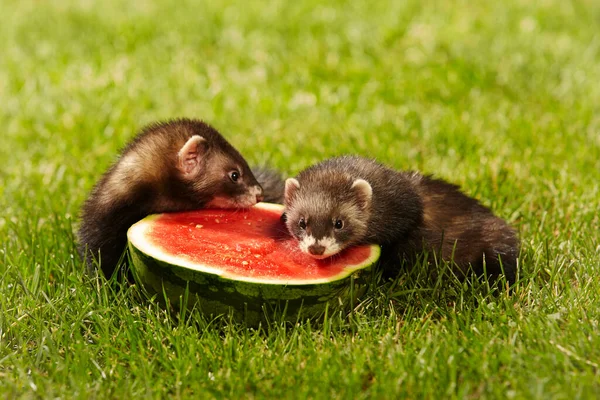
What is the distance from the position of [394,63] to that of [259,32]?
83.6 inches

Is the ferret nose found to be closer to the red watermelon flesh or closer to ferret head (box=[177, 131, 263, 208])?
the red watermelon flesh

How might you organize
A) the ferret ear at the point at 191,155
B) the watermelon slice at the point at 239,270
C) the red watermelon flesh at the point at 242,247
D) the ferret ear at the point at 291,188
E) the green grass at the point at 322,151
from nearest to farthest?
1. the green grass at the point at 322,151
2. the watermelon slice at the point at 239,270
3. the red watermelon flesh at the point at 242,247
4. the ferret ear at the point at 291,188
5. the ferret ear at the point at 191,155

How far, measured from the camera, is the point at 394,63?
33.1 ft

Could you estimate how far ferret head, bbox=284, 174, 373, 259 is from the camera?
4965mm

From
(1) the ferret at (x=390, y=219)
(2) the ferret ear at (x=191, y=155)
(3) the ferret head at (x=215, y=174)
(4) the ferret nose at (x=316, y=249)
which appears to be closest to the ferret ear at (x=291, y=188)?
(1) the ferret at (x=390, y=219)

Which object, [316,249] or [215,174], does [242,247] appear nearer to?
[316,249]

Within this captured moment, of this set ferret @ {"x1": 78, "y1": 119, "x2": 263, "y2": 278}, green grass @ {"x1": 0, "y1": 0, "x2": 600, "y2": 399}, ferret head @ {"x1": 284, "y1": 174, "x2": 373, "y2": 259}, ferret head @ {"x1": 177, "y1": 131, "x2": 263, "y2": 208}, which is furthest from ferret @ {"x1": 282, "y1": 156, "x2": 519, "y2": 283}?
ferret @ {"x1": 78, "y1": 119, "x2": 263, "y2": 278}

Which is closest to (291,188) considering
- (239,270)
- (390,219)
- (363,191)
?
(363,191)

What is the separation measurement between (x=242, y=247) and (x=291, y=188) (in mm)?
510

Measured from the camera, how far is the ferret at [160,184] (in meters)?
5.25

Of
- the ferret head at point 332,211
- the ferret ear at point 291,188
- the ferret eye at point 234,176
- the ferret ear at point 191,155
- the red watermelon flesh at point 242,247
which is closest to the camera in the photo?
the red watermelon flesh at point 242,247

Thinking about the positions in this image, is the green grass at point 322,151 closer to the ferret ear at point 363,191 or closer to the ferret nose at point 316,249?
the ferret nose at point 316,249

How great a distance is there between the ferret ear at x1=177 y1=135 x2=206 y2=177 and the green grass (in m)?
0.89

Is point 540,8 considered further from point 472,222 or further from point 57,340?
point 57,340
